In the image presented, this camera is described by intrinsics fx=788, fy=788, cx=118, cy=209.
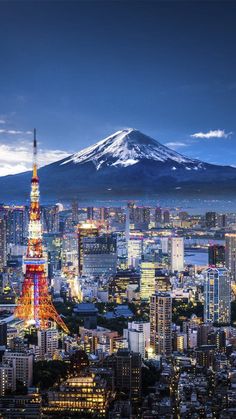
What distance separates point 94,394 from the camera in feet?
17.2

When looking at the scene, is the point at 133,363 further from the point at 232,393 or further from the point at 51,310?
the point at 51,310

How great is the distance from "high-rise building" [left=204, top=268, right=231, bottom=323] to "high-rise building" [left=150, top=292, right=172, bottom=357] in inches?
27.8

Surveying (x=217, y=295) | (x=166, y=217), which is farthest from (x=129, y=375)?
(x=166, y=217)

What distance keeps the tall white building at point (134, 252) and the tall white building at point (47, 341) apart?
543 centimetres

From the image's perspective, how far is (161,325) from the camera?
793cm

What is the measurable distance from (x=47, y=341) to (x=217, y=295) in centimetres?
323

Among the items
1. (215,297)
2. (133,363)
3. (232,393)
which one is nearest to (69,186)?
(215,297)

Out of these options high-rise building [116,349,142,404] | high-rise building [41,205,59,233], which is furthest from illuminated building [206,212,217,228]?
high-rise building [116,349,142,404]

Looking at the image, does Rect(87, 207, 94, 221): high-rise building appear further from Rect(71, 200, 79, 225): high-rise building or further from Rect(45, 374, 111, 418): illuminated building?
Rect(45, 374, 111, 418): illuminated building

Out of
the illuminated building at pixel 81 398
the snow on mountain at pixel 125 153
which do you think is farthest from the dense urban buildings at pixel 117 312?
the snow on mountain at pixel 125 153

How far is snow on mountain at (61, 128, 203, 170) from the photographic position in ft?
37.7

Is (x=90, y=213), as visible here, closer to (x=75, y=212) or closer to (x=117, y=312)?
(x=75, y=212)

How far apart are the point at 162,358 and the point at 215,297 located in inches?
115

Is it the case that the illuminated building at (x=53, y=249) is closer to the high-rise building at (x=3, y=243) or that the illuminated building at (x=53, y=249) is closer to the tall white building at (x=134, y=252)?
the high-rise building at (x=3, y=243)
